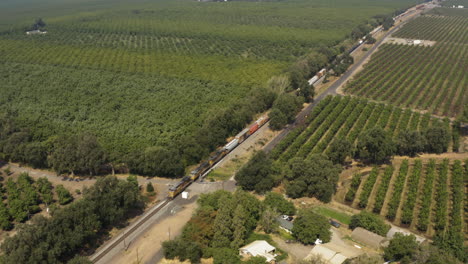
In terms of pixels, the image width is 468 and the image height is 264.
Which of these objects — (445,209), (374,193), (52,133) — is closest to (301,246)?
(374,193)

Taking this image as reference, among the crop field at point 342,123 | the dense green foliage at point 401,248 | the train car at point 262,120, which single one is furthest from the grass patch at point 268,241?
the train car at point 262,120

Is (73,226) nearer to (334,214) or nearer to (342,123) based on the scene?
(334,214)

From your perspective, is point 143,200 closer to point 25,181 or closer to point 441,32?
point 25,181

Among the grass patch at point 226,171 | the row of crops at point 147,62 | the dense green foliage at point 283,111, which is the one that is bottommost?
the grass patch at point 226,171

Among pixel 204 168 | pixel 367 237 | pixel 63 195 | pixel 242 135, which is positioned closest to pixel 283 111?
pixel 242 135

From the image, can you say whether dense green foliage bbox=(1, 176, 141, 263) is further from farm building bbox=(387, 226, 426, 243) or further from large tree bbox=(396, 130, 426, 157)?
large tree bbox=(396, 130, 426, 157)

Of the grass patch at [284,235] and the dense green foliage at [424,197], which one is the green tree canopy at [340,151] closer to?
the dense green foliage at [424,197]
